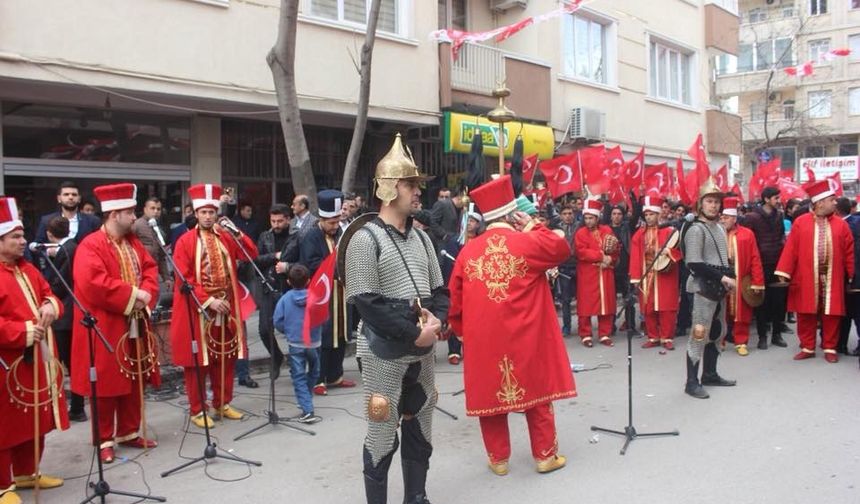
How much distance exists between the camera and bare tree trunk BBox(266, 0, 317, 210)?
860 centimetres

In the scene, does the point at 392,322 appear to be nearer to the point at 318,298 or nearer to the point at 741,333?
the point at 318,298

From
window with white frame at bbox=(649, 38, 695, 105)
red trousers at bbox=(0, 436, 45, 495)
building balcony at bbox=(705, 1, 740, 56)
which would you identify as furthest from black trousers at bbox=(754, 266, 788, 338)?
building balcony at bbox=(705, 1, 740, 56)

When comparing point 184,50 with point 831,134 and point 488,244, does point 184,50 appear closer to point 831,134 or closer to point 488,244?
point 488,244

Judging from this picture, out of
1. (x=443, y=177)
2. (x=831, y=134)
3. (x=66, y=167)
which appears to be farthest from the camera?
(x=831, y=134)

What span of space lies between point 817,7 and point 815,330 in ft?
130

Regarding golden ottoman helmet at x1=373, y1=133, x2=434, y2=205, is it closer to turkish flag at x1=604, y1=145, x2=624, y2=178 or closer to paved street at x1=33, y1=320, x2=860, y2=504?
paved street at x1=33, y1=320, x2=860, y2=504

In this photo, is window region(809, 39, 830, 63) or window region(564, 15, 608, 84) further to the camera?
window region(809, 39, 830, 63)

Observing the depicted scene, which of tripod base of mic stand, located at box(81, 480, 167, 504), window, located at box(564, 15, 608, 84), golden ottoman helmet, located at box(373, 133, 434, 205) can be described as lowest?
tripod base of mic stand, located at box(81, 480, 167, 504)

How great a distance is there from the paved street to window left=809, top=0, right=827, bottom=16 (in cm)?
4063

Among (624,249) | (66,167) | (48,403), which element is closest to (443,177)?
(624,249)

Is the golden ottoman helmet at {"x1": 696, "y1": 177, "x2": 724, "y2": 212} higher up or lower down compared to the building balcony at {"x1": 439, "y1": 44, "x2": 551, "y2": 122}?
lower down

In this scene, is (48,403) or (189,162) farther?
(189,162)

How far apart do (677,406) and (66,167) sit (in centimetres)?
917

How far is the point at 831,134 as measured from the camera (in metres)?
39.6
